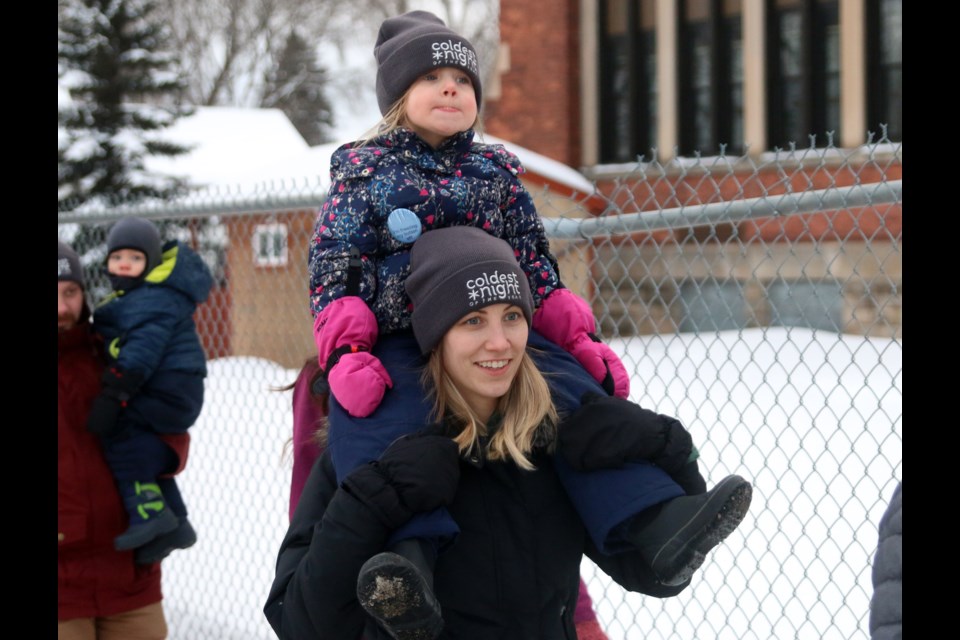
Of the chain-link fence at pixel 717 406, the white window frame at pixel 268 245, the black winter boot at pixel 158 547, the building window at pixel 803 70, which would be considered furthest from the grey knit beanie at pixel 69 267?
the building window at pixel 803 70

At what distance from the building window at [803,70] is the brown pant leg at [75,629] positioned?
1077 cm

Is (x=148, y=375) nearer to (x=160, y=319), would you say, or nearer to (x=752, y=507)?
(x=160, y=319)

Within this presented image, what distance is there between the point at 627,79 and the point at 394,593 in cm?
1320

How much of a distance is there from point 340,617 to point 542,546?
16.6 inches

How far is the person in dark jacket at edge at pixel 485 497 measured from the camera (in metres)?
1.95

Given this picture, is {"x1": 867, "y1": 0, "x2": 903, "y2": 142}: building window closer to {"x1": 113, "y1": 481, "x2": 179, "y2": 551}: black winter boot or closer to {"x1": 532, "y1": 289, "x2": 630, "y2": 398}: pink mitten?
{"x1": 113, "y1": 481, "x2": 179, "y2": 551}: black winter boot

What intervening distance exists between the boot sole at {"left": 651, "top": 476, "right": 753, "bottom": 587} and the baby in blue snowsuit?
225 cm

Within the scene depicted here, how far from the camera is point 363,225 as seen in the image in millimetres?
2420

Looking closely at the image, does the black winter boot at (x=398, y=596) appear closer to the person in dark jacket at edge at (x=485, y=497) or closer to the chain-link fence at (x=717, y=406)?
the person in dark jacket at edge at (x=485, y=497)

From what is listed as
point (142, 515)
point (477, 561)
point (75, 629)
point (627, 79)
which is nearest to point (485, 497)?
point (477, 561)

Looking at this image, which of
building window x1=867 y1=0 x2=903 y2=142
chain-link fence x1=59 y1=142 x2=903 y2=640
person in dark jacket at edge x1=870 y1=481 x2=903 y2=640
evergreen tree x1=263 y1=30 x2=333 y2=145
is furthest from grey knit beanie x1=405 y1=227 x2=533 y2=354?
evergreen tree x1=263 y1=30 x2=333 y2=145

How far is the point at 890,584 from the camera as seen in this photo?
5.12 feet
